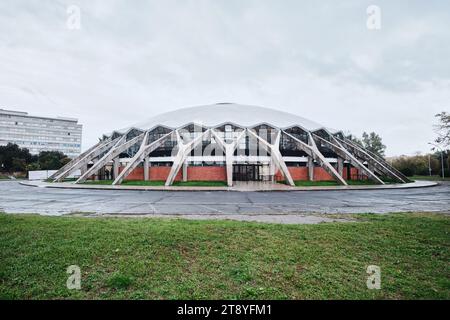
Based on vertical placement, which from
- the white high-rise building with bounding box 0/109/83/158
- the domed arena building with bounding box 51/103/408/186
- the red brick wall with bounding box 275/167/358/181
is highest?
the white high-rise building with bounding box 0/109/83/158

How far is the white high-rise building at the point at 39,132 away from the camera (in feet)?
357

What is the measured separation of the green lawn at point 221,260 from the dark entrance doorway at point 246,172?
24978 mm

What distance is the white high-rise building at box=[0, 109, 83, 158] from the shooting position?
109 meters

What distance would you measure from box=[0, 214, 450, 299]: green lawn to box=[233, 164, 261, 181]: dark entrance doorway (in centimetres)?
2498

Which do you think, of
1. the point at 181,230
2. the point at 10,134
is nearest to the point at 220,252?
the point at 181,230

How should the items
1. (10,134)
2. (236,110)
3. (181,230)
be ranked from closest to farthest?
1. (181,230)
2. (236,110)
3. (10,134)

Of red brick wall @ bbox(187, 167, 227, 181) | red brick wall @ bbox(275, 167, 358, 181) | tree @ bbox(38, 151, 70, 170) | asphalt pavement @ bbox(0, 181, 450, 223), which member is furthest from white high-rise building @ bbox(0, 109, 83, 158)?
red brick wall @ bbox(275, 167, 358, 181)

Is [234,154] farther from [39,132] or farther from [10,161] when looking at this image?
[39,132]

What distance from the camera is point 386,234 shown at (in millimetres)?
5754

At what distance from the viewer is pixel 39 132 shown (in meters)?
116

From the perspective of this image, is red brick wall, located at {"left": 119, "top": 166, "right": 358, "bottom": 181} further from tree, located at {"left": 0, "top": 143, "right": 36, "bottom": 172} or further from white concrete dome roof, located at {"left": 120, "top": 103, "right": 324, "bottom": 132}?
tree, located at {"left": 0, "top": 143, "right": 36, "bottom": 172}
